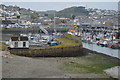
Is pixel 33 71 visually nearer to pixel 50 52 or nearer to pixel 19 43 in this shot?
pixel 50 52

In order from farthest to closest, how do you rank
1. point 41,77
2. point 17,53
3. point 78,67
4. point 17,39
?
point 17,39, point 17,53, point 78,67, point 41,77

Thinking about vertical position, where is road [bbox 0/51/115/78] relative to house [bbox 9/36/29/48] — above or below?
below

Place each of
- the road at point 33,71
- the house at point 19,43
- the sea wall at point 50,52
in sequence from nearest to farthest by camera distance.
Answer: the road at point 33,71 → the sea wall at point 50,52 → the house at point 19,43

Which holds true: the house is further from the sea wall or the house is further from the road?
the road

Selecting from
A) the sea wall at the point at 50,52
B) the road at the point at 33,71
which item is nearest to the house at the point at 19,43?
the sea wall at the point at 50,52

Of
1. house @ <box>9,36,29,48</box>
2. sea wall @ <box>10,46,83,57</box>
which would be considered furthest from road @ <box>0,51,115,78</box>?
house @ <box>9,36,29,48</box>

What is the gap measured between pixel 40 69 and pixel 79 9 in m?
94.8

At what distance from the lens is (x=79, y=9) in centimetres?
10544

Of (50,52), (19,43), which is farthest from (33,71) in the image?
(19,43)

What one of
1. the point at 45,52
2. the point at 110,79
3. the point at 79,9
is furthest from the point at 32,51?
the point at 79,9

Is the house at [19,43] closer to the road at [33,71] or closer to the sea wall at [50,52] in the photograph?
the sea wall at [50,52]

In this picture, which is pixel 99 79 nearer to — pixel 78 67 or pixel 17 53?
pixel 78 67

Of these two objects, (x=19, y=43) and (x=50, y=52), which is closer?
(x=19, y=43)

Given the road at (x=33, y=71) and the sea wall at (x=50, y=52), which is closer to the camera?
the road at (x=33, y=71)
